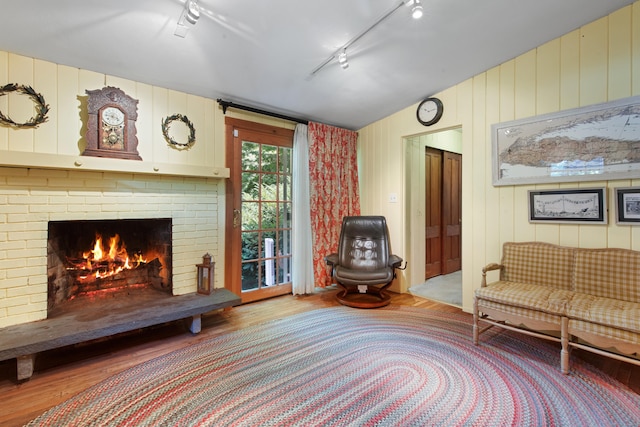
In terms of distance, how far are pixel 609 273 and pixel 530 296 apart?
649 mm

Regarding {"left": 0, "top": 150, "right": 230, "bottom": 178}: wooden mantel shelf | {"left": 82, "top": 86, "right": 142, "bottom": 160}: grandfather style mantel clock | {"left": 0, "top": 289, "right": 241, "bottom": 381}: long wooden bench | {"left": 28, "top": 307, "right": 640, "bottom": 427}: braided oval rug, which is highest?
{"left": 82, "top": 86, "right": 142, "bottom": 160}: grandfather style mantel clock

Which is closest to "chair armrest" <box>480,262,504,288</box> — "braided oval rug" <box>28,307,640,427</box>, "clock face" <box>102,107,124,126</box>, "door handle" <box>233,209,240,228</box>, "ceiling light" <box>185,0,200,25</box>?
"braided oval rug" <box>28,307,640,427</box>

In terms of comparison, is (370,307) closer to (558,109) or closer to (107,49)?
(558,109)

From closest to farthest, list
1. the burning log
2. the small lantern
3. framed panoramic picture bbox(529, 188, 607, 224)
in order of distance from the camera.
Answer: framed panoramic picture bbox(529, 188, 607, 224), the burning log, the small lantern

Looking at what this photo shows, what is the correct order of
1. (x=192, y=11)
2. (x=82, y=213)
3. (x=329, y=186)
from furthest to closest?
1. (x=329, y=186)
2. (x=82, y=213)
3. (x=192, y=11)

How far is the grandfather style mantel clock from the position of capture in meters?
2.33

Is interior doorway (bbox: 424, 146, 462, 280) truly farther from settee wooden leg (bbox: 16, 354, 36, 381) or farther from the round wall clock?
settee wooden leg (bbox: 16, 354, 36, 381)

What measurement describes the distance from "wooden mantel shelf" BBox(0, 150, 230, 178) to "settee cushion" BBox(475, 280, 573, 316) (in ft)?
8.58

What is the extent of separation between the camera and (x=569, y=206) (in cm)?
246

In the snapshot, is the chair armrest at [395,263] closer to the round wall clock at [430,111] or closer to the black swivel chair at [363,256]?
the black swivel chair at [363,256]

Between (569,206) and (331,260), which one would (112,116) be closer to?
(331,260)

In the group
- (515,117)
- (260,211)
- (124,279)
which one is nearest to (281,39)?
(260,211)

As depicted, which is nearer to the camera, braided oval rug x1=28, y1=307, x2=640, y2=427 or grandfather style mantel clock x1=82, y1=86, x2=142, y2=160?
braided oval rug x1=28, y1=307, x2=640, y2=427

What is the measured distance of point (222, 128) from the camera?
10.1 feet
